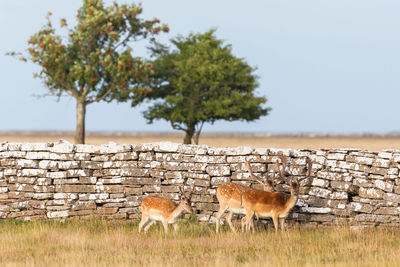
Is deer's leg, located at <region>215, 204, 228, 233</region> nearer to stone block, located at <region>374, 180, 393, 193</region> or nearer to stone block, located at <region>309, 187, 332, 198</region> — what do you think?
stone block, located at <region>309, 187, 332, 198</region>

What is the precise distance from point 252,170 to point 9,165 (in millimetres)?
6085

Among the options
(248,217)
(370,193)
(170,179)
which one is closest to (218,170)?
(170,179)

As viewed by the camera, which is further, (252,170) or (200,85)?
(200,85)

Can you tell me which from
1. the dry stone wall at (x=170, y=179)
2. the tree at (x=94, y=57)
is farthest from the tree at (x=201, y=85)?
the dry stone wall at (x=170, y=179)

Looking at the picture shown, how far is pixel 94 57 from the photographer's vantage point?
2936 centimetres

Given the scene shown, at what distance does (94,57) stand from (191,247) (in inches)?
797

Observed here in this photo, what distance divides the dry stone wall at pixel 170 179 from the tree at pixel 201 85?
1779 centimetres

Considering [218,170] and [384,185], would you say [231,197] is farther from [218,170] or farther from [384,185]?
[384,185]

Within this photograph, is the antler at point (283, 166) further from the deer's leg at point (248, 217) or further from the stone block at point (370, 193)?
the stone block at point (370, 193)

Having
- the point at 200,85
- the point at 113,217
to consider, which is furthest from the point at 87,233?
the point at 200,85

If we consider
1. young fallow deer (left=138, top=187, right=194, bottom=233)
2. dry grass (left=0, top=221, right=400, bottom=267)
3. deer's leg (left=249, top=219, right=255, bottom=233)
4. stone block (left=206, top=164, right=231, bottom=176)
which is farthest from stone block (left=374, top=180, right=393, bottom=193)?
young fallow deer (left=138, top=187, right=194, bottom=233)

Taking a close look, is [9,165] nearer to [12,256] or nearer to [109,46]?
[12,256]

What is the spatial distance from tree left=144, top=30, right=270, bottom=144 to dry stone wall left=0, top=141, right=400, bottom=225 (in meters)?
17.8

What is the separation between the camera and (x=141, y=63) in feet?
99.8
